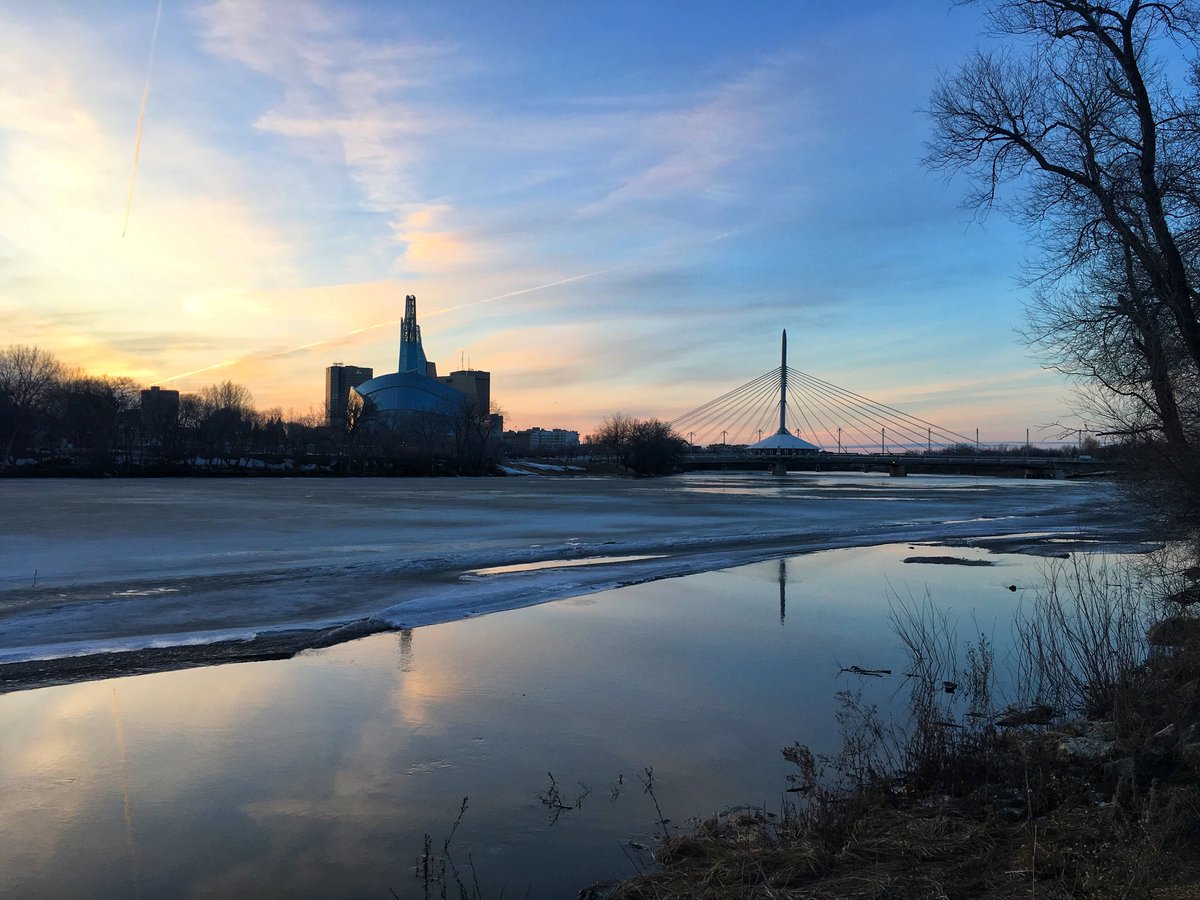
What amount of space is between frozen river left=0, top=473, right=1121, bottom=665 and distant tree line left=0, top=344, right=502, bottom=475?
2250 inches

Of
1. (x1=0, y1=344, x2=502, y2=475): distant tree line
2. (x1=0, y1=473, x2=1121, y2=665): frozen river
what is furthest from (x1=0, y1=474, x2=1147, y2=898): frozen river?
(x1=0, y1=344, x2=502, y2=475): distant tree line

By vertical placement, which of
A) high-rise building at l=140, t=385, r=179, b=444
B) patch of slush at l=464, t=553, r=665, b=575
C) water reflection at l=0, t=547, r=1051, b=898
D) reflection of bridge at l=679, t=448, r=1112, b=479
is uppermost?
high-rise building at l=140, t=385, r=179, b=444

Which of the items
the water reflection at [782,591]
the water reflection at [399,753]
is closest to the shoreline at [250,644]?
the water reflection at [399,753]

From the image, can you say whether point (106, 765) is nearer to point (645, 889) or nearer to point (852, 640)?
point (645, 889)

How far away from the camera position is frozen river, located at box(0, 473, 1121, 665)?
12383 millimetres

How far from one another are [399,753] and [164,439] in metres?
107

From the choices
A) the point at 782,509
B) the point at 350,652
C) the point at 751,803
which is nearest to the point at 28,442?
the point at 782,509

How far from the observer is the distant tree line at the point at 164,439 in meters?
88.0

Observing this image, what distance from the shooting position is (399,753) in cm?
727

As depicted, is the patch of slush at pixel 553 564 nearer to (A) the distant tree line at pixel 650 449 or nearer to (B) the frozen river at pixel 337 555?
(B) the frozen river at pixel 337 555

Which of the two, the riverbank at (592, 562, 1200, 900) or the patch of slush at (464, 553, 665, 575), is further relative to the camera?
the patch of slush at (464, 553, 665, 575)

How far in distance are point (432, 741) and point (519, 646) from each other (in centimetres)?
380

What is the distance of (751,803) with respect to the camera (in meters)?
6.44

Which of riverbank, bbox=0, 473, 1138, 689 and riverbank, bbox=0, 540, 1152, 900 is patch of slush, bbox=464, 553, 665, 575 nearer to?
riverbank, bbox=0, 473, 1138, 689
